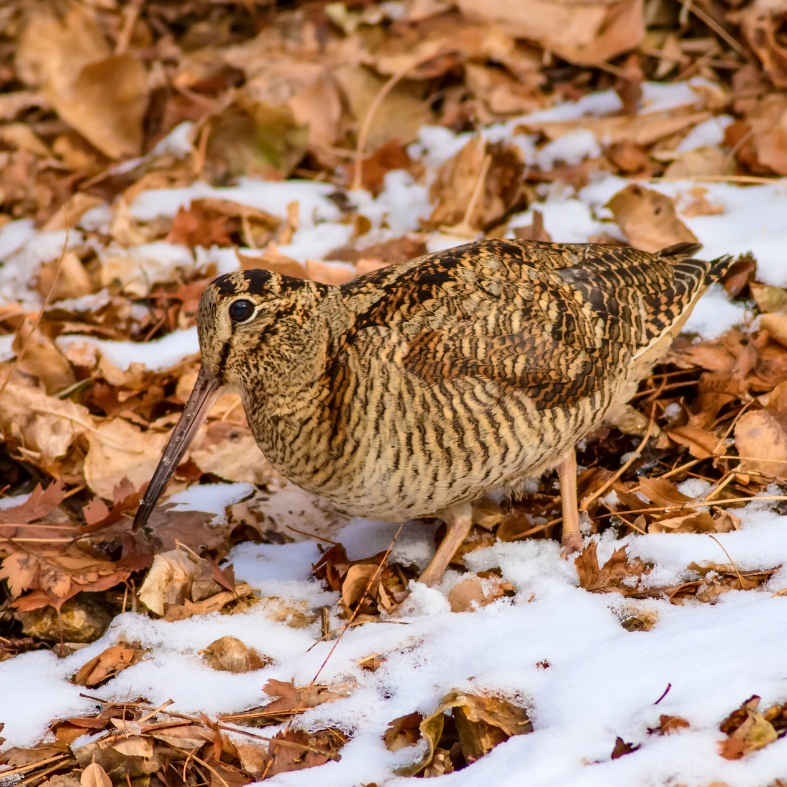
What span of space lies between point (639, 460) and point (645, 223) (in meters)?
1.32

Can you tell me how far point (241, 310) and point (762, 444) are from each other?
1.84 metres

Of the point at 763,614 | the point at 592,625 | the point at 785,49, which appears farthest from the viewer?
the point at 785,49

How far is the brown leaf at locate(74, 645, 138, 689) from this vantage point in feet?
9.77

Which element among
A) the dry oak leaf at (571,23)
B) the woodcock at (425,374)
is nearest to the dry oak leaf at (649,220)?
the woodcock at (425,374)

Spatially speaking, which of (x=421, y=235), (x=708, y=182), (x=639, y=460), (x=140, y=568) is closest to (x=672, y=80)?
(x=708, y=182)

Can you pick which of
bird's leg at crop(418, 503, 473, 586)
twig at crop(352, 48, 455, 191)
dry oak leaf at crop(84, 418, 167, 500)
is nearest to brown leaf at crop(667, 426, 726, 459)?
bird's leg at crop(418, 503, 473, 586)

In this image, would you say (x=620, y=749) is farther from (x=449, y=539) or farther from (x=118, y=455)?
(x=118, y=455)

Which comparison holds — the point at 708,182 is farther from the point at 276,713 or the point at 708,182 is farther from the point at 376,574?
the point at 276,713

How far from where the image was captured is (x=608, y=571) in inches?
121

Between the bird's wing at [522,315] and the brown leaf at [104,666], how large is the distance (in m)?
1.26

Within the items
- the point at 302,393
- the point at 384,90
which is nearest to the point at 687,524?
the point at 302,393

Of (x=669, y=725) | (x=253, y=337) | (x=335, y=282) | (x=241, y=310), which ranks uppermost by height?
(x=241, y=310)

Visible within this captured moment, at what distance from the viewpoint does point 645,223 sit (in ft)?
14.6

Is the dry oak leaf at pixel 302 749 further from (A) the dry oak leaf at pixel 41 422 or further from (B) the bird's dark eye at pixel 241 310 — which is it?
(A) the dry oak leaf at pixel 41 422
